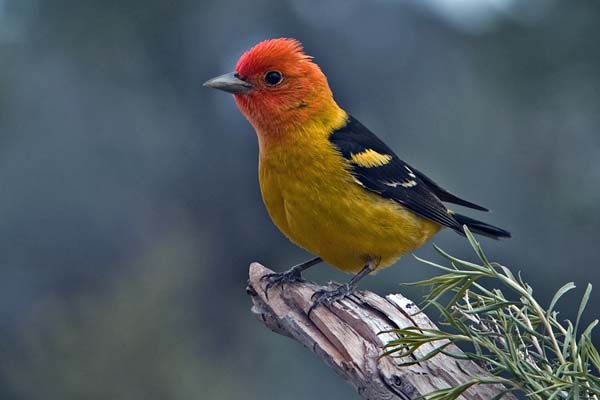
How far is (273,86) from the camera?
3.33 m

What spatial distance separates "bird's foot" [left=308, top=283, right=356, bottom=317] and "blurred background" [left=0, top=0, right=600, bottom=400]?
85.1 inches

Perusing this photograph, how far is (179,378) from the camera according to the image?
4707 mm

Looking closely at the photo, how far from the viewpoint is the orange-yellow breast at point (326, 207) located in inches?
120

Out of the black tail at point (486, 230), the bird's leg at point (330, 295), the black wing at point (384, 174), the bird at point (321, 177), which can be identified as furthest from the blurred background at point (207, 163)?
the bird's leg at point (330, 295)

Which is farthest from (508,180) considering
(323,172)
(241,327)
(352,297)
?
(352,297)

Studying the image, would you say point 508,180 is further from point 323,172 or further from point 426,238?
point 323,172

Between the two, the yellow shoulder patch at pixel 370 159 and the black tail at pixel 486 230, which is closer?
the yellow shoulder patch at pixel 370 159

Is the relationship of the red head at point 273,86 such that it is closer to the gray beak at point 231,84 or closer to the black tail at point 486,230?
the gray beak at point 231,84

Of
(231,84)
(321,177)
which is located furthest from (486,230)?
(231,84)

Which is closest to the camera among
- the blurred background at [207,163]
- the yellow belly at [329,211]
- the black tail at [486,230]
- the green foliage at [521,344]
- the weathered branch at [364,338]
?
the green foliage at [521,344]

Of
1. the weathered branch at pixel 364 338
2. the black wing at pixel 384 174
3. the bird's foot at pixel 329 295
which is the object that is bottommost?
the weathered branch at pixel 364 338

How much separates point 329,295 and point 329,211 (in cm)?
51

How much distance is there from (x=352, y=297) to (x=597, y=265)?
3.73 meters

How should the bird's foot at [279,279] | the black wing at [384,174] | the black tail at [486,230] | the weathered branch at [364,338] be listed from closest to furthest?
the weathered branch at [364,338], the bird's foot at [279,279], the black wing at [384,174], the black tail at [486,230]
